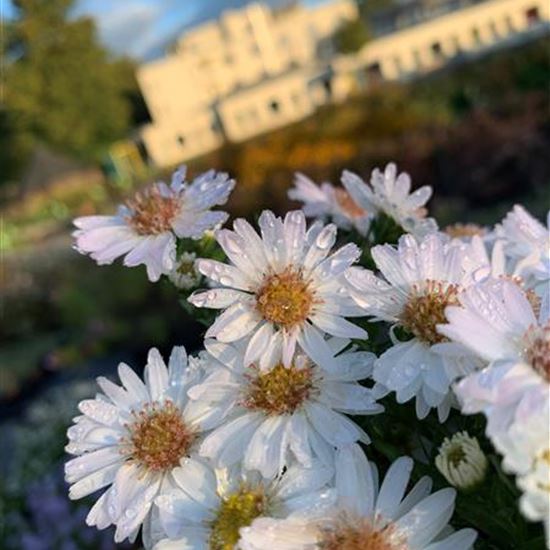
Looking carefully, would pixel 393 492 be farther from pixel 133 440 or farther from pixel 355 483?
pixel 133 440

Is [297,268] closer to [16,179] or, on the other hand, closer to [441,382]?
[441,382]

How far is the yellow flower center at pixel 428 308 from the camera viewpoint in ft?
1.98

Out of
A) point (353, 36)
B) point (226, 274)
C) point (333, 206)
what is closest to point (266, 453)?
point (226, 274)

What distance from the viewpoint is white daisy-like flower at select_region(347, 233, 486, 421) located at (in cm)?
→ 58

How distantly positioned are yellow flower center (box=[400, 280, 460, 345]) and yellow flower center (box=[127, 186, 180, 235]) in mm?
283

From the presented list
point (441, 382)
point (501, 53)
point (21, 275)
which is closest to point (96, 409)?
point (441, 382)

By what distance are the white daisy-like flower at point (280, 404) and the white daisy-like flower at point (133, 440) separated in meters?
0.02

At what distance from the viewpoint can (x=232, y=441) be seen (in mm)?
607

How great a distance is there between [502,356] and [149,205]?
1.50ft

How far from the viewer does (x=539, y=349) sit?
20.1 inches

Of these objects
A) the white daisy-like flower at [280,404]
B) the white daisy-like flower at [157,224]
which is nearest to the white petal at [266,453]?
the white daisy-like flower at [280,404]

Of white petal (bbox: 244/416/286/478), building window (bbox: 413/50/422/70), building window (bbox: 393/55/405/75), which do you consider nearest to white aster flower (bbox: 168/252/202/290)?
white petal (bbox: 244/416/286/478)

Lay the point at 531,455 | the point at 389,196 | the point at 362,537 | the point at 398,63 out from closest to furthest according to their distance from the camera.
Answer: the point at 531,455 < the point at 362,537 < the point at 389,196 < the point at 398,63

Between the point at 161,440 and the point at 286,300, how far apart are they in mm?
145
